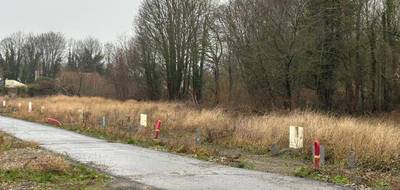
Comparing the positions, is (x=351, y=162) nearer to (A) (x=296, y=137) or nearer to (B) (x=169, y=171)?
(A) (x=296, y=137)

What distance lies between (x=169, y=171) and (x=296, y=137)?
5307 mm

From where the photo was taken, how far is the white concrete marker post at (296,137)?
54.6 ft

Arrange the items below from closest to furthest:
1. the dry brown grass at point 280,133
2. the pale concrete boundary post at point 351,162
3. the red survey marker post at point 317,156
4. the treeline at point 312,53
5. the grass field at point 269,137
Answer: the red survey marker post at point 317,156, the pale concrete boundary post at point 351,162, the grass field at point 269,137, the dry brown grass at point 280,133, the treeline at point 312,53

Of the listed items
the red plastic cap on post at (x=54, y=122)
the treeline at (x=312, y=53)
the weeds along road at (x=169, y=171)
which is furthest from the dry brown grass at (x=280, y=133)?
the treeline at (x=312, y=53)

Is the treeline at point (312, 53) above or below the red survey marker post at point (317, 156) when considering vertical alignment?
above

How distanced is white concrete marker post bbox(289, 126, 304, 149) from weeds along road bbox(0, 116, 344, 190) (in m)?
3.22

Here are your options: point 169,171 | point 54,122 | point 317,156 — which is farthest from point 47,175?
point 54,122

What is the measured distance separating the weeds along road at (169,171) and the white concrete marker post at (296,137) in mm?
3225

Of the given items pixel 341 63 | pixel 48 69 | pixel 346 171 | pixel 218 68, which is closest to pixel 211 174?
pixel 346 171

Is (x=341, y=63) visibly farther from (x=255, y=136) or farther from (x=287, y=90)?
(x=255, y=136)

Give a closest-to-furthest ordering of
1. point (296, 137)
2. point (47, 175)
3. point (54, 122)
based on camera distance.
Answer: point (47, 175) < point (296, 137) < point (54, 122)

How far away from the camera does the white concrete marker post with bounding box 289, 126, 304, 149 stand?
54.6 feet

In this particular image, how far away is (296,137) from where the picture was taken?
55.1 ft

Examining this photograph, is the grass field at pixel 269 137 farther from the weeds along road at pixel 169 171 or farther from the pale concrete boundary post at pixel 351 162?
the weeds along road at pixel 169 171
